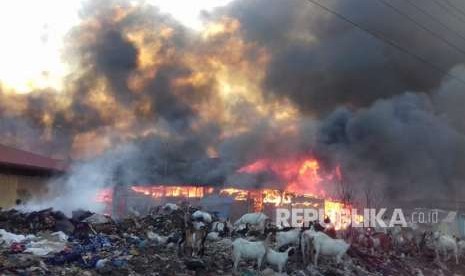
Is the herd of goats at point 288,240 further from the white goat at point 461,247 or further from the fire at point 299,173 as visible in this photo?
the fire at point 299,173

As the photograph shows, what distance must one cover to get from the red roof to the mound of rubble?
5255 mm

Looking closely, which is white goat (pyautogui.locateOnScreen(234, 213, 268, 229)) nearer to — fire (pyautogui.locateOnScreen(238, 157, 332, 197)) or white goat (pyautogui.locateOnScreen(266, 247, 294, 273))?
white goat (pyautogui.locateOnScreen(266, 247, 294, 273))

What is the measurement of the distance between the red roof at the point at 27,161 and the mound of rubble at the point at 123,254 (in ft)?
17.2

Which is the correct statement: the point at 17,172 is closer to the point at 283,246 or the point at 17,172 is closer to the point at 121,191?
the point at 121,191

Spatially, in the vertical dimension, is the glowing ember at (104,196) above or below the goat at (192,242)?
above

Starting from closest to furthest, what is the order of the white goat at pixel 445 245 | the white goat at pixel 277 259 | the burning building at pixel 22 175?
the white goat at pixel 277 259 < the white goat at pixel 445 245 < the burning building at pixel 22 175

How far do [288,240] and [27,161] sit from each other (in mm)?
16967

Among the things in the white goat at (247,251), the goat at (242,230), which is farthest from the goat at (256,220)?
the white goat at (247,251)

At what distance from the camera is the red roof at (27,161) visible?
26766 mm

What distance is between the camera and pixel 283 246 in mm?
18312

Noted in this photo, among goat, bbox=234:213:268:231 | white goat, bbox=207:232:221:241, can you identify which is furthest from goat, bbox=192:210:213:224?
goat, bbox=234:213:268:231

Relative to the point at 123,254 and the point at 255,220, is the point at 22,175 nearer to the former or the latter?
the point at 255,220

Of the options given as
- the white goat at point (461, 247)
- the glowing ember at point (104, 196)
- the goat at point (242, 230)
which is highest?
the glowing ember at point (104, 196)

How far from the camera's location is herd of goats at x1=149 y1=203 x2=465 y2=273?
1597 centimetres
